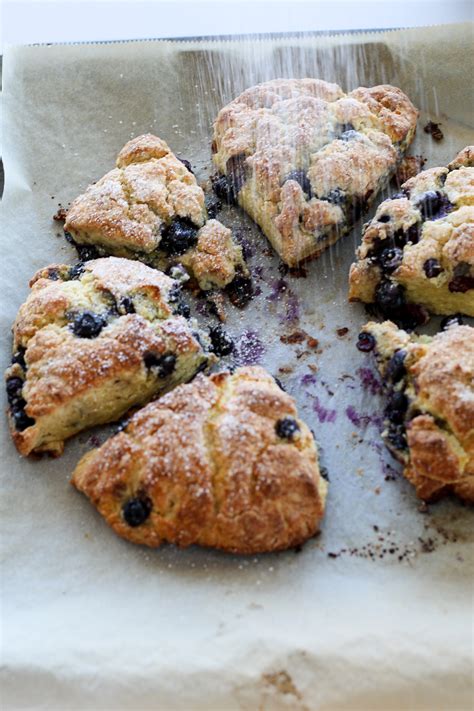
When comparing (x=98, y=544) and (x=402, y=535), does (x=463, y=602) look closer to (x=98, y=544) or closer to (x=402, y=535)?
(x=402, y=535)

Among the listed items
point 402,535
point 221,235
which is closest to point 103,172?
point 221,235

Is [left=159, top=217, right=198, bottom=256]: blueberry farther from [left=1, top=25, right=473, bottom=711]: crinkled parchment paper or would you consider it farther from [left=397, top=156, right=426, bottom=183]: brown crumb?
[left=397, top=156, right=426, bottom=183]: brown crumb

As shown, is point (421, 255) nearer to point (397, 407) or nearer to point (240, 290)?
point (397, 407)

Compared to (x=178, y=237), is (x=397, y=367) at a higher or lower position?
lower

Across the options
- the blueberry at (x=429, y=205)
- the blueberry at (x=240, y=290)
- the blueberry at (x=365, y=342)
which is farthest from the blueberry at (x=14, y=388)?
the blueberry at (x=429, y=205)

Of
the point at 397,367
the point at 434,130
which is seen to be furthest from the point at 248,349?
the point at 434,130

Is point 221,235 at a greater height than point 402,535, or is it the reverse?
point 221,235
